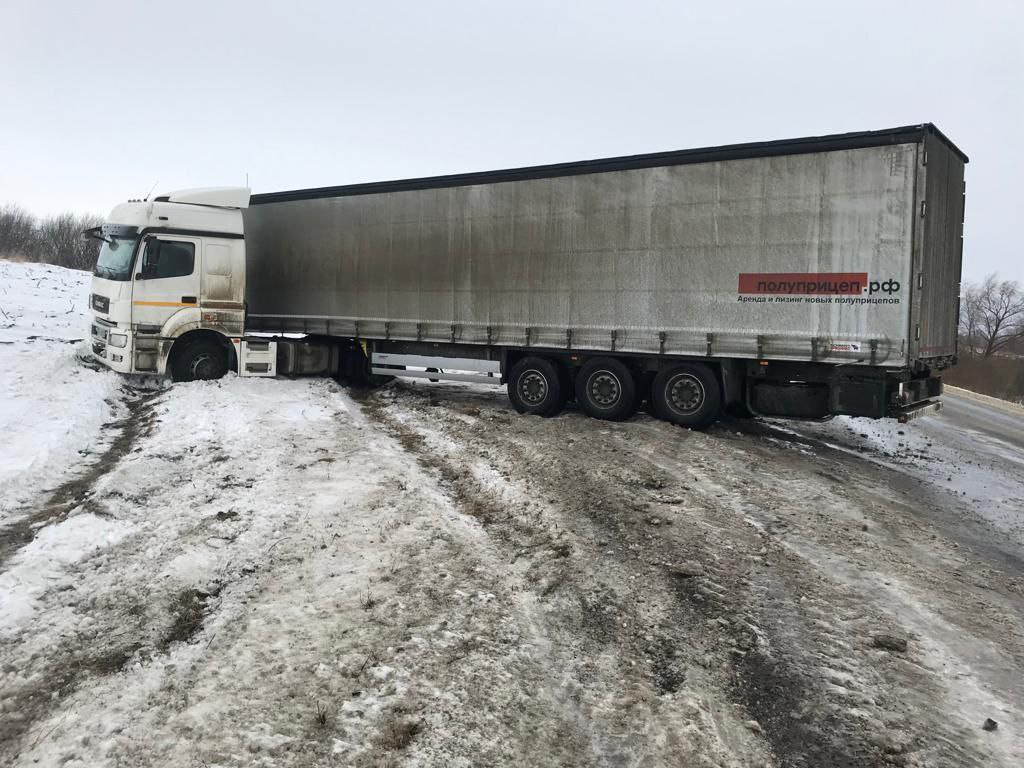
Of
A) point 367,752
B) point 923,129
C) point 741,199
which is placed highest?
point 923,129

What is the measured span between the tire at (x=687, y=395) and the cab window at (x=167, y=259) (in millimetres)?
8817

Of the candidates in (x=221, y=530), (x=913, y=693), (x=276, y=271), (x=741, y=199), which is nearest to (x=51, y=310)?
(x=276, y=271)

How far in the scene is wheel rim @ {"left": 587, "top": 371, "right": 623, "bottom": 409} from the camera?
10945 mm

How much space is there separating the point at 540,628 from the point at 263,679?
5.59ft

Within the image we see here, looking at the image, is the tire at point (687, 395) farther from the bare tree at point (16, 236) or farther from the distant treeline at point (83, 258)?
the bare tree at point (16, 236)

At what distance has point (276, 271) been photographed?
14.5 metres

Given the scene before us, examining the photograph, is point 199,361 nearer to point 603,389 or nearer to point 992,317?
point 603,389

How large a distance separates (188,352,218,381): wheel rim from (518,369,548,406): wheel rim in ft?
19.6

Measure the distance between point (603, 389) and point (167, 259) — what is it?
8.24 metres

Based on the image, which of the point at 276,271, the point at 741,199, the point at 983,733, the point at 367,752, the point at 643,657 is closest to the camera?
the point at 367,752

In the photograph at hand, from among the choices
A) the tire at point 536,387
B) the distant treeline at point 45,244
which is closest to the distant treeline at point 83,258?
the distant treeline at point 45,244

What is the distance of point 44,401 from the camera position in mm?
10094

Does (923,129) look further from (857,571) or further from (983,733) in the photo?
(983,733)

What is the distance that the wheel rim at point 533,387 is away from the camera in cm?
1164
